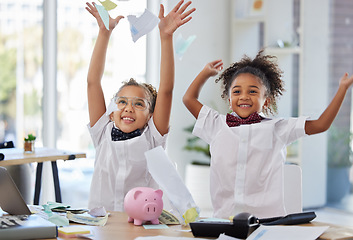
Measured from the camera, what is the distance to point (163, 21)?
6.88 feet

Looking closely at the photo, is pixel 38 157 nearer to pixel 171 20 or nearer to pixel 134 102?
pixel 134 102

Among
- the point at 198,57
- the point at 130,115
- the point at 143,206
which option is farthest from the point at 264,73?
the point at 198,57

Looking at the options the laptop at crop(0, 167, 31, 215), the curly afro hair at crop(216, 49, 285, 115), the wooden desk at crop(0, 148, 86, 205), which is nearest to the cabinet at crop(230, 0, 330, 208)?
the wooden desk at crop(0, 148, 86, 205)

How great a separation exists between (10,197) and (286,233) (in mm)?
745

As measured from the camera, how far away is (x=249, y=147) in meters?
2.12

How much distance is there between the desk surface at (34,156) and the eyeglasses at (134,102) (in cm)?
97

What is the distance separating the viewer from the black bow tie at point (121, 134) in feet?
7.22

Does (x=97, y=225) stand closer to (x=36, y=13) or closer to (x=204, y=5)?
(x=36, y=13)

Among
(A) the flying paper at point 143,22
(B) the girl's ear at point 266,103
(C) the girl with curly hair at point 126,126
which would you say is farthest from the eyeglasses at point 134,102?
(B) the girl's ear at point 266,103

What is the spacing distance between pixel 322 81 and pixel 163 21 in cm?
339

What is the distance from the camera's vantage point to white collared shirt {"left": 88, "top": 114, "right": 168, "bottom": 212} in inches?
85.7

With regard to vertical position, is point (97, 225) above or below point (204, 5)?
below

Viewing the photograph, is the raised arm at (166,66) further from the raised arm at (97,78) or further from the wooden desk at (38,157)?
the wooden desk at (38,157)

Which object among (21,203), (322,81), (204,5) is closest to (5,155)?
(21,203)
